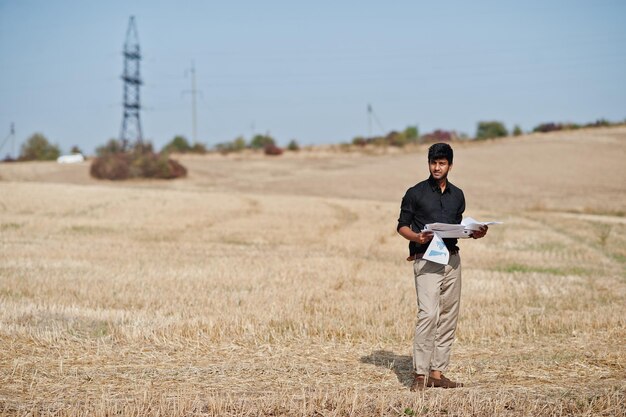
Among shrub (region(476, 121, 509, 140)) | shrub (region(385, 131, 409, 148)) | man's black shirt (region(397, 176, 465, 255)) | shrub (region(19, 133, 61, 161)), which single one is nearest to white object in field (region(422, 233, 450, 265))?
man's black shirt (region(397, 176, 465, 255))

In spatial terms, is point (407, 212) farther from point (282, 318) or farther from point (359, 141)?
point (359, 141)

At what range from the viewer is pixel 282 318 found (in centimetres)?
1177

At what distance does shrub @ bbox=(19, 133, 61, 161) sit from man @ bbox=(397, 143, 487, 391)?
100290 mm

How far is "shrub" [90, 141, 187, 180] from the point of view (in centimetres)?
6012

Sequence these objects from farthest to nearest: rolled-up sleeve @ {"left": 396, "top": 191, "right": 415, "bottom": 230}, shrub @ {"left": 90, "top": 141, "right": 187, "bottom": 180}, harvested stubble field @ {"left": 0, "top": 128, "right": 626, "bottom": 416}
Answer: shrub @ {"left": 90, "top": 141, "right": 187, "bottom": 180} → rolled-up sleeve @ {"left": 396, "top": 191, "right": 415, "bottom": 230} → harvested stubble field @ {"left": 0, "top": 128, "right": 626, "bottom": 416}

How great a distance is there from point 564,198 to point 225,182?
990 inches

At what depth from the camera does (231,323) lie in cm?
1131

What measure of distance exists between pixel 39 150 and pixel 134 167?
50.5 m

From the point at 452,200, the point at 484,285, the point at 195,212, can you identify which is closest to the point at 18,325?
the point at 452,200

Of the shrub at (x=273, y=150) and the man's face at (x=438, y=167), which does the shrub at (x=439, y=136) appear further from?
the man's face at (x=438, y=167)

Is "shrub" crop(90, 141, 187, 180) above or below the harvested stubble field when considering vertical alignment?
above

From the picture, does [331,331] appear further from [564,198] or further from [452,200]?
[564,198]

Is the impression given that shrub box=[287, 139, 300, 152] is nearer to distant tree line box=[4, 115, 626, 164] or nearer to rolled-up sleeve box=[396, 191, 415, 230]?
distant tree line box=[4, 115, 626, 164]

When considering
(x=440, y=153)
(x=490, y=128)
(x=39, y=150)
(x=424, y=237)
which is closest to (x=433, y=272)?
(x=424, y=237)
